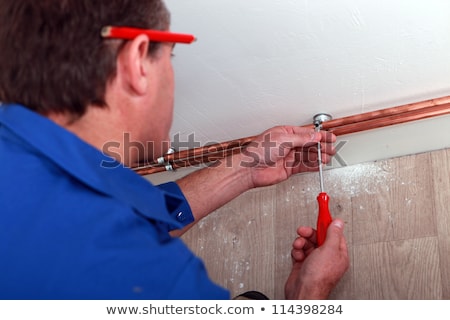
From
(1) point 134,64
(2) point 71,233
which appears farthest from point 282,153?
(2) point 71,233

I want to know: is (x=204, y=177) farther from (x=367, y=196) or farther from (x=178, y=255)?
(x=178, y=255)

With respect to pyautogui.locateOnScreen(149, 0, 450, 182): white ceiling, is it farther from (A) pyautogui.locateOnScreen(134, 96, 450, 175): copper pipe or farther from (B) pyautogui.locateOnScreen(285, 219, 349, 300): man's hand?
(B) pyautogui.locateOnScreen(285, 219, 349, 300): man's hand

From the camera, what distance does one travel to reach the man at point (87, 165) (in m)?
0.62

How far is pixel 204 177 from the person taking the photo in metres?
1.17

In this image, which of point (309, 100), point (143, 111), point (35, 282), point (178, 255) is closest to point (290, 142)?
point (309, 100)

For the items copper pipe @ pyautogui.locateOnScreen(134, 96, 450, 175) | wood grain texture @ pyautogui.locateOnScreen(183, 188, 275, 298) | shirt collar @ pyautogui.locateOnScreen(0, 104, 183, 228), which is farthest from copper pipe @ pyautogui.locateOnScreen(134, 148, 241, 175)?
shirt collar @ pyautogui.locateOnScreen(0, 104, 183, 228)

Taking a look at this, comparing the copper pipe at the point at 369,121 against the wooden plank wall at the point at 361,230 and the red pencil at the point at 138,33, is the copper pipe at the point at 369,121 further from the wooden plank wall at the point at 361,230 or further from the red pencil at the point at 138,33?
the red pencil at the point at 138,33

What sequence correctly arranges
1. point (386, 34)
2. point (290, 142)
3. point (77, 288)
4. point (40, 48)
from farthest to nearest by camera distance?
1. point (290, 142)
2. point (386, 34)
3. point (40, 48)
4. point (77, 288)

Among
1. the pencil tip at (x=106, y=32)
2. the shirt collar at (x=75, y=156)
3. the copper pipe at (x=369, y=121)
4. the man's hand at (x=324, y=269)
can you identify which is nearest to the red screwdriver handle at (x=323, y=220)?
the man's hand at (x=324, y=269)

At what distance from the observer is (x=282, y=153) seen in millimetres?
1141

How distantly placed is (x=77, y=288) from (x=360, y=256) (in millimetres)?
671

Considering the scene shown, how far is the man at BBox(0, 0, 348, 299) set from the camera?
617mm

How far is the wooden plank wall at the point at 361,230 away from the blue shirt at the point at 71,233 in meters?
0.51

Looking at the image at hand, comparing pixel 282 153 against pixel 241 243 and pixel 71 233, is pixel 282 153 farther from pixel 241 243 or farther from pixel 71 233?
pixel 71 233
